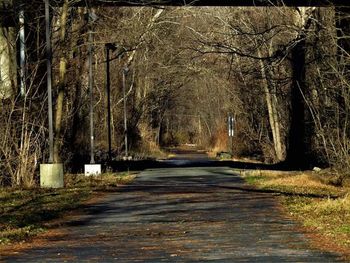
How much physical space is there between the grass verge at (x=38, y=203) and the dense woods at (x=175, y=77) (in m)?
1.52

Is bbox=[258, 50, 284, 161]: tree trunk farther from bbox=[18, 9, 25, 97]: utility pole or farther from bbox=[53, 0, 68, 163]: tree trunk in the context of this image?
bbox=[18, 9, 25, 97]: utility pole

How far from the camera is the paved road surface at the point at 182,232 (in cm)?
1070

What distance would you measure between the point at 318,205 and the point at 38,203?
6754 mm

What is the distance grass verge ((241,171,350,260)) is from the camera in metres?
12.3

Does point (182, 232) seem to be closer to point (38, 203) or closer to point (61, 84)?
point (38, 203)

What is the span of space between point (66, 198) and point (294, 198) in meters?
5.86

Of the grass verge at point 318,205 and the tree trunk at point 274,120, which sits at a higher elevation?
the tree trunk at point 274,120

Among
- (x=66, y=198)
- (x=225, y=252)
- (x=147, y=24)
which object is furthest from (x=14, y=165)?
(x=147, y=24)

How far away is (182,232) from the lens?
44.2ft

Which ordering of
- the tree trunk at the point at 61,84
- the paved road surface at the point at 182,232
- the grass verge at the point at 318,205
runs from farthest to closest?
1. the tree trunk at the point at 61,84
2. the grass verge at the point at 318,205
3. the paved road surface at the point at 182,232

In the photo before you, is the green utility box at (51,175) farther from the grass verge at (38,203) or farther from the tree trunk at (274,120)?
the tree trunk at (274,120)

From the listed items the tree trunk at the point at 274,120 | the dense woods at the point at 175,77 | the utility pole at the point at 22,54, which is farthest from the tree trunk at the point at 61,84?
the tree trunk at the point at 274,120

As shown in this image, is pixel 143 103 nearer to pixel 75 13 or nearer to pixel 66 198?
pixel 75 13

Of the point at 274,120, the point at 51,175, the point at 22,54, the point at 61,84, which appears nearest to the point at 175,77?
the point at 274,120
